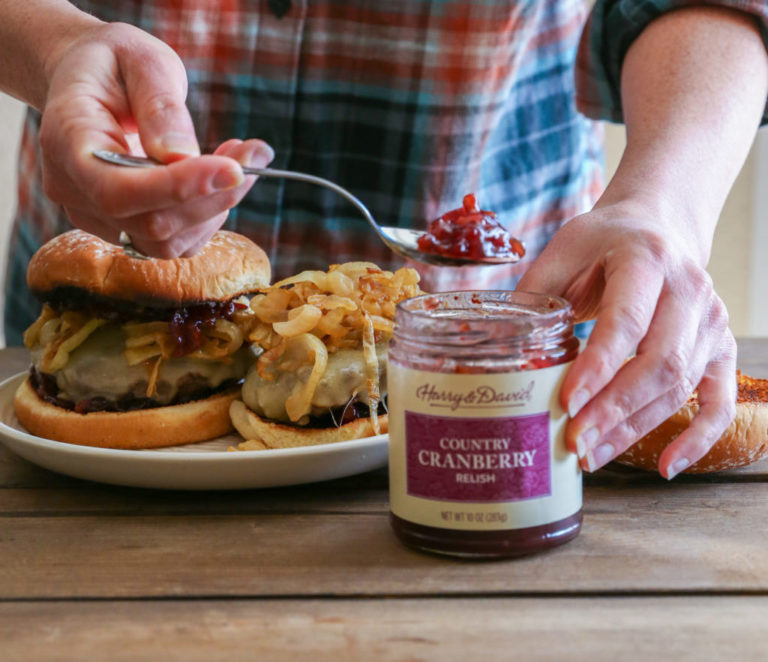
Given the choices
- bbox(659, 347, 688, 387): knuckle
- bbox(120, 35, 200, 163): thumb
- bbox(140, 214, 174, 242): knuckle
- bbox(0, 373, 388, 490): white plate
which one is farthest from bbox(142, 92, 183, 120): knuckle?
bbox(659, 347, 688, 387): knuckle

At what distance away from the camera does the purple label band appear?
1.18 meters

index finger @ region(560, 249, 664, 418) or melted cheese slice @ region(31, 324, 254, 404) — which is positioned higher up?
index finger @ region(560, 249, 664, 418)

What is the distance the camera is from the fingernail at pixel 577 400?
121cm

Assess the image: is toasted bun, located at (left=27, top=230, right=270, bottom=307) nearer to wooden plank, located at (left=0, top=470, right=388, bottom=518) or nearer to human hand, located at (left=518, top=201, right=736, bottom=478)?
wooden plank, located at (left=0, top=470, right=388, bottom=518)

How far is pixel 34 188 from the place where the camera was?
8.57 feet

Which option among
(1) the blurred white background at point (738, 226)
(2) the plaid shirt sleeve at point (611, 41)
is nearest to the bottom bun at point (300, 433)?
(2) the plaid shirt sleeve at point (611, 41)

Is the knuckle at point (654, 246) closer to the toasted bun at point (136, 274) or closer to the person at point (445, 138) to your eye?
the person at point (445, 138)

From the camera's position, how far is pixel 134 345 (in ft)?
5.82

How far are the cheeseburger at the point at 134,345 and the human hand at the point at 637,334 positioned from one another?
0.64m

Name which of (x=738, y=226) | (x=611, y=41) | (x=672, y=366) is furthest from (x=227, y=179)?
(x=738, y=226)

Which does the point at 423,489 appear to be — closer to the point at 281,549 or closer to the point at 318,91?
the point at 281,549

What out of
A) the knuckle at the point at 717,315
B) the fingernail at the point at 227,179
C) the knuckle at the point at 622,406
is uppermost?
the fingernail at the point at 227,179

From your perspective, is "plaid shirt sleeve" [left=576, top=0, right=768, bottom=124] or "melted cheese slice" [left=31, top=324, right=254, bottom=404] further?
"plaid shirt sleeve" [left=576, top=0, right=768, bottom=124]

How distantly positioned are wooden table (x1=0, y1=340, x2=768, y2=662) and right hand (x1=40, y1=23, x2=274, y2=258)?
42 cm
